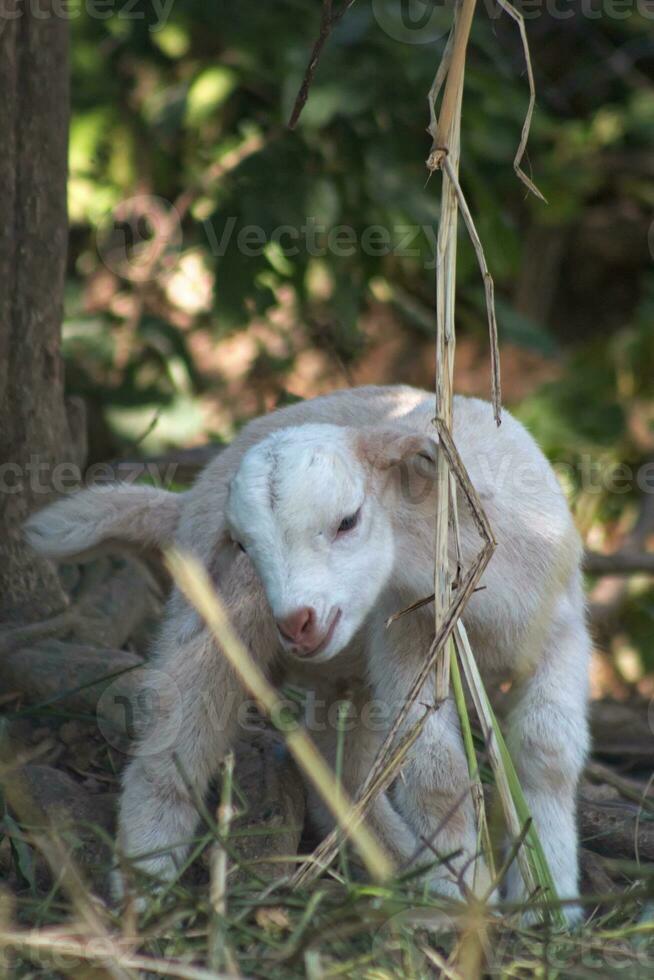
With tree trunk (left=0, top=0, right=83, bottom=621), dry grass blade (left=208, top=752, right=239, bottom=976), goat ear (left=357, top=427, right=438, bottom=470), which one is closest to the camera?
dry grass blade (left=208, top=752, right=239, bottom=976)

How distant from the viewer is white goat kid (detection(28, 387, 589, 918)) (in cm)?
309

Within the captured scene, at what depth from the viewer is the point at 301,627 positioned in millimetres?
2947

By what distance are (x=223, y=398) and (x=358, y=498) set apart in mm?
4885

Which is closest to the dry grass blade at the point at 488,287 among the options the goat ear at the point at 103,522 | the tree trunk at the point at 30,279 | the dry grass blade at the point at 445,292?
the dry grass blade at the point at 445,292

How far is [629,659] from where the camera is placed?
23.3ft

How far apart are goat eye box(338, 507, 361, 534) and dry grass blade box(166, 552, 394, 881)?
343 mm

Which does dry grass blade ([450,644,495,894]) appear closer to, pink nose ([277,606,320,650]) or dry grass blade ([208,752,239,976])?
pink nose ([277,606,320,650])

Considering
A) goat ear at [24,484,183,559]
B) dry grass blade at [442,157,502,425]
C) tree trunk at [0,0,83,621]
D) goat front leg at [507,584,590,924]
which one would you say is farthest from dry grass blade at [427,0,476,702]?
tree trunk at [0,0,83,621]

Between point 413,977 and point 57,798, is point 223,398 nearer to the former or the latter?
point 57,798

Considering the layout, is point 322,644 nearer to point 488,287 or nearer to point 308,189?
point 488,287

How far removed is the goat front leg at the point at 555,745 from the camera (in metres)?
3.31

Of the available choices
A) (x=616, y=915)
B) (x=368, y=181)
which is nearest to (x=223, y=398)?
(x=368, y=181)

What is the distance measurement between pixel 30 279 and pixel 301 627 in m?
1.64

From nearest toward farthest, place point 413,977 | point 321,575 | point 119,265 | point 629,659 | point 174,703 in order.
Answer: point 413,977 < point 321,575 < point 174,703 < point 119,265 < point 629,659
